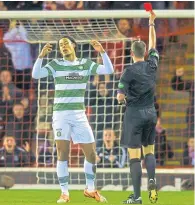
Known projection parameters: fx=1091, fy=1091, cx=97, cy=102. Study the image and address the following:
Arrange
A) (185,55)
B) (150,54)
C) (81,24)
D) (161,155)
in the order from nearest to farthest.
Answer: (150,54), (81,24), (161,155), (185,55)

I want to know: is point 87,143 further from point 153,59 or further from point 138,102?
point 153,59

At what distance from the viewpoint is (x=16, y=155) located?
15586 millimetres

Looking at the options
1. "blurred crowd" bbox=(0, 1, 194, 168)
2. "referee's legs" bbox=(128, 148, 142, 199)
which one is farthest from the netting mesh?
"referee's legs" bbox=(128, 148, 142, 199)

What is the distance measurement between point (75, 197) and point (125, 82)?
7.59 ft

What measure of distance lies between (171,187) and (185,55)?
3.10 m

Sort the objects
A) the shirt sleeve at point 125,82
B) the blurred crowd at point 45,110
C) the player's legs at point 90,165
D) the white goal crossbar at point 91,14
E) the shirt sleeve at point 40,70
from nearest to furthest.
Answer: the shirt sleeve at point 125,82, the shirt sleeve at point 40,70, the player's legs at point 90,165, the white goal crossbar at point 91,14, the blurred crowd at point 45,110

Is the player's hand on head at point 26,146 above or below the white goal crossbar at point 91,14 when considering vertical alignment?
below

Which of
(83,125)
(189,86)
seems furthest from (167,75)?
(83,125)

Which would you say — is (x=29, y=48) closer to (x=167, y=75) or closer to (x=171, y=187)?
(x=167, y=75)

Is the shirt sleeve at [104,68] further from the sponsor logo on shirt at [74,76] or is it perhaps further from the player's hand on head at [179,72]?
the player's hand on head at [179,72]

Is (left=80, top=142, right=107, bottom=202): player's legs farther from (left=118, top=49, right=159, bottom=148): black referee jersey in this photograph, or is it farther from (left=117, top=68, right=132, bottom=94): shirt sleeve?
(left=117, top=68, right=132, bottom=94): shirt sleeve

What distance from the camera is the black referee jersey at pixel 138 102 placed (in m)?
10.9

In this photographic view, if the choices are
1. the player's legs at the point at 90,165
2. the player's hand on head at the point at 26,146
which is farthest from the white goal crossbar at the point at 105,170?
the player's legs at the point at 90,165

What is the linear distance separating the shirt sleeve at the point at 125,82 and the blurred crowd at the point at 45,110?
4436 mm
